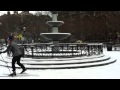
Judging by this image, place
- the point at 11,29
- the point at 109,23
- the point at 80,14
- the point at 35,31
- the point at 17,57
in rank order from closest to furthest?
the point at 17,57
the point at 109,23
the point at 80,14
the point at 35,31
the point at 11,29

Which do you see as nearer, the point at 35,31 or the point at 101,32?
the point at 101,32

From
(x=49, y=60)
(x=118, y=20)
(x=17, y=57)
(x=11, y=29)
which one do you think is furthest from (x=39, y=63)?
(x=11, y=29)

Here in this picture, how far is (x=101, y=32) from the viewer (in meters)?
47.2

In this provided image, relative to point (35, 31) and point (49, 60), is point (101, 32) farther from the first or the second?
point (49, 60)

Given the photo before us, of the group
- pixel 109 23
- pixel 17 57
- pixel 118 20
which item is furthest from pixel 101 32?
pixel 17 57

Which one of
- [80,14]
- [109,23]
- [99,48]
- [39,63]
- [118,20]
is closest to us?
[39,63]

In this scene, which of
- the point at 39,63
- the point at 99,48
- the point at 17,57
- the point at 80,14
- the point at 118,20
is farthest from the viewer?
the point at 80,14

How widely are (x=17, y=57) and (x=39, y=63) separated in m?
3.38

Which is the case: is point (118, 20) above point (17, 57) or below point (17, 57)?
above
